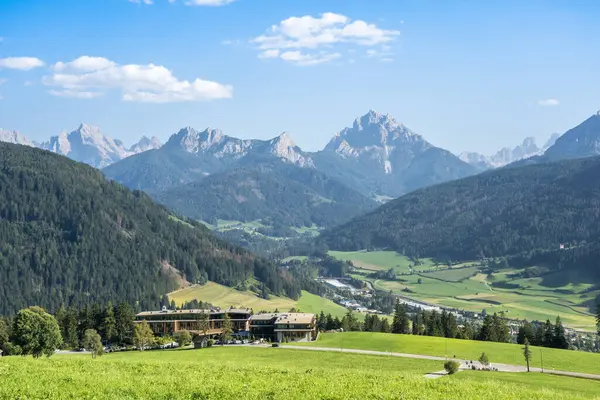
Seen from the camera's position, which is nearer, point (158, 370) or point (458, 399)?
point (458, 399)

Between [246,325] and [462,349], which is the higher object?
[462,349]

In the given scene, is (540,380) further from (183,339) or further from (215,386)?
(183,339)

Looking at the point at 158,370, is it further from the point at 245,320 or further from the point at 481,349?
the point at 245,320

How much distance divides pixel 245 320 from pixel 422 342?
70.6m

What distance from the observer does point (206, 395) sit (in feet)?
140

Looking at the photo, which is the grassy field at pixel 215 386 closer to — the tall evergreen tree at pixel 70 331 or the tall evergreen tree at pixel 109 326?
the tall evergreen tree at pixel 70 331

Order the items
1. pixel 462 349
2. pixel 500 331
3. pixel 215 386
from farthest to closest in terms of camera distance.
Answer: pixel 500 331 < pixel 462 349 < pixel 215 386

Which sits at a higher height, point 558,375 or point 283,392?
point 283,392

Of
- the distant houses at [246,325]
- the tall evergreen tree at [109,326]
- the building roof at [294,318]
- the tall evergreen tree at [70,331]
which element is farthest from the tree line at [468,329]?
the tall evergreen tree at [70,331]

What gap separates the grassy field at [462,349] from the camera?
12362 cm

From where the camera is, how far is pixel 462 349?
140 metres

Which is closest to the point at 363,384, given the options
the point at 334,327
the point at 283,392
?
the point at 283,392

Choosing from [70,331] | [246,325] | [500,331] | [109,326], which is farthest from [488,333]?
[70,331]

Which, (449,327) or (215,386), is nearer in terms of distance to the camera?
(215,386)
